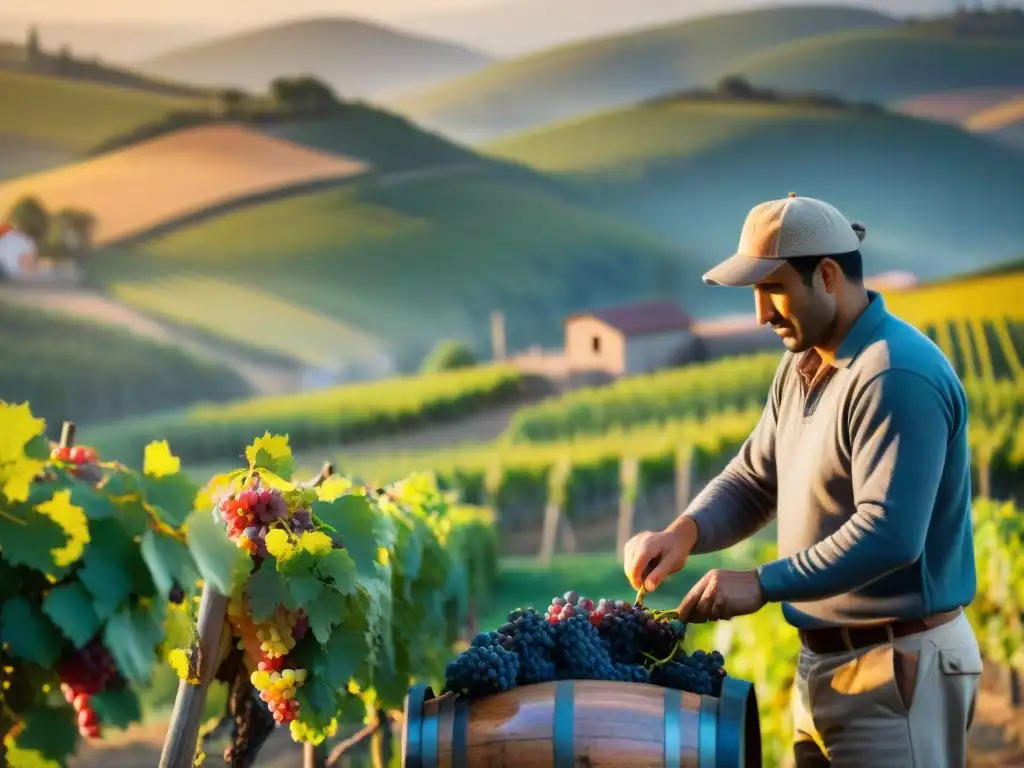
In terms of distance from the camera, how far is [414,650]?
3.74 metres

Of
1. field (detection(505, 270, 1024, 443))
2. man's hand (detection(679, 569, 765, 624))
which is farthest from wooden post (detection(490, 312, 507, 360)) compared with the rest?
man's hand (detection(679, 569, 765, 624))

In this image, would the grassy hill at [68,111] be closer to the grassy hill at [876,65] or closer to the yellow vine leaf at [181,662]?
the grassy hill at [876,65]

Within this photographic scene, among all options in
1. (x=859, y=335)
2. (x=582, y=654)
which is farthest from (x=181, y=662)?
(x=859, y=335)

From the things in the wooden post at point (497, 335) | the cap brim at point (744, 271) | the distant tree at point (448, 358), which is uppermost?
the wooden post at point (497, 335)

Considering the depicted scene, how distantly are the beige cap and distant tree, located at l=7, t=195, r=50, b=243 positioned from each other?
658 cm

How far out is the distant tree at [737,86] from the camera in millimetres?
8781

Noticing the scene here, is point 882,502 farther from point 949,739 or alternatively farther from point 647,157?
point 647,157

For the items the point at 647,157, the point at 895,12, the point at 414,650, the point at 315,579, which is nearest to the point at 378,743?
the point at 414,650

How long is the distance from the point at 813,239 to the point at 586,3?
687 cm

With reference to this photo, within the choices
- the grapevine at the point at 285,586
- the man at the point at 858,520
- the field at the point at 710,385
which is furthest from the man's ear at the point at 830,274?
the field at the point at 710,385

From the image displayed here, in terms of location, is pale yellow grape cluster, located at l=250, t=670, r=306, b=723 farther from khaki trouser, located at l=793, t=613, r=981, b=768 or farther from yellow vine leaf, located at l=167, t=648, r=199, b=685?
khaki trouser, located at l=793, t=613, r=981, b=768

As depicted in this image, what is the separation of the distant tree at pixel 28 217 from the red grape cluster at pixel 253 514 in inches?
249

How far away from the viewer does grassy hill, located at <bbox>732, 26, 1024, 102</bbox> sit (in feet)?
28.6

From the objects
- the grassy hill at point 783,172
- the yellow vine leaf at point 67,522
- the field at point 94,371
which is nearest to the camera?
the yellow vine leaf at point 67,522
